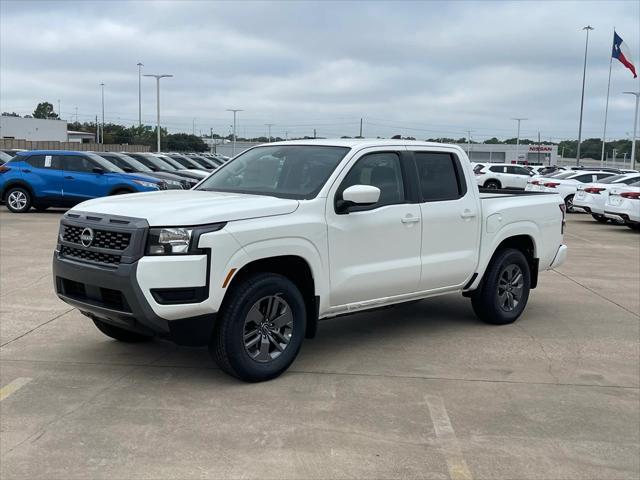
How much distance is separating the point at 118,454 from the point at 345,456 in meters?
1.33

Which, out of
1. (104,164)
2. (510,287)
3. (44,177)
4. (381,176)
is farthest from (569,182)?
(381,176)

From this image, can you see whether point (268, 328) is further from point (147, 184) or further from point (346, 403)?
point (147, 184)

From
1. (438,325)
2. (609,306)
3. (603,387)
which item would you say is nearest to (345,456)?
(603,387)

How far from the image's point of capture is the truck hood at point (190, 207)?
15.9 feet

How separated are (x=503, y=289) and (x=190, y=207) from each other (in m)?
3.81

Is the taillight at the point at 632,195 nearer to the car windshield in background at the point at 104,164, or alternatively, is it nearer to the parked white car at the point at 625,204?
the parked white car at the point at 625,204

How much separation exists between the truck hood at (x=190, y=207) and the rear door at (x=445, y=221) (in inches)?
62.4

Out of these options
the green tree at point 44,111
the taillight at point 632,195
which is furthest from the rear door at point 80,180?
the green tree at point 44,111

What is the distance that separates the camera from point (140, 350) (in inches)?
243

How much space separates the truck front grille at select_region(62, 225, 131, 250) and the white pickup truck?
0.04 feet

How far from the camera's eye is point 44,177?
59.6ft

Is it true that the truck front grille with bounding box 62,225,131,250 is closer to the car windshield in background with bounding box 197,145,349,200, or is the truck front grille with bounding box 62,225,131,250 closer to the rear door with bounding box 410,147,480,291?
the car windshield in background with bounding box 197,145,349,200

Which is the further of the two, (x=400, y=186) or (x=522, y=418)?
(x=400, y=186)

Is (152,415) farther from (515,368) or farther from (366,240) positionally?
(515,368)
